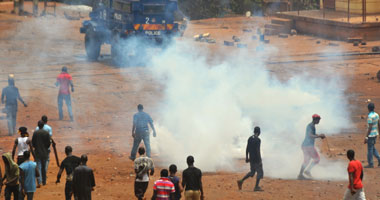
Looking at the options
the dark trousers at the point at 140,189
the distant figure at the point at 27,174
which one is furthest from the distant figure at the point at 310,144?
the distant figure at the point at 27,174

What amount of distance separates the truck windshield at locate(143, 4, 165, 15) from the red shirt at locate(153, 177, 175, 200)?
555 inches

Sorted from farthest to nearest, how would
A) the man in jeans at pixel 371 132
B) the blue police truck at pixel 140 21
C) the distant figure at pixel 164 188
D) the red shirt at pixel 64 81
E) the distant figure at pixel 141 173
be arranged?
1. the blue police truck at pixel 140 21
2. the red shirt at pixel 64 81
3. the man in jeans at pixel 371 132
4. the distant figure at pixel 141 173
5. the distant figure at pixel 164 188

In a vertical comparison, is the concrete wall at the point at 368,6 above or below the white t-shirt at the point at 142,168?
above

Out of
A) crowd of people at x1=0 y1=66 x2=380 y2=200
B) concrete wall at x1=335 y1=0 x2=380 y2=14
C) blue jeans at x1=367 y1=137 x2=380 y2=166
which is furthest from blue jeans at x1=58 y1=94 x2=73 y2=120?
concrete wall at x1=335 y1=0 x2=380 y2=14

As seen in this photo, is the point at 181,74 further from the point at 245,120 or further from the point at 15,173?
the point at 15,173

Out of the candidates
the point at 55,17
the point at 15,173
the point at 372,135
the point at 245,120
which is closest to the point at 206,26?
the point at 55,17

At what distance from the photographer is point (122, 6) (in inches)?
910

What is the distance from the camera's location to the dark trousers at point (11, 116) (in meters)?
15.8

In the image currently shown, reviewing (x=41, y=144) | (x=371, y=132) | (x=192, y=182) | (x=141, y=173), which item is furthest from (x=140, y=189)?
(x=371, y=132)

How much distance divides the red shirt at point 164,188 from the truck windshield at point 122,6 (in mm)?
14143

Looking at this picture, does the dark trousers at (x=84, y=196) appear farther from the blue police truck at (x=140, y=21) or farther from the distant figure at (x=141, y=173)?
the blue police truck at (x=140, y=21)

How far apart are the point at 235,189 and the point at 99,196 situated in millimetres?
2233

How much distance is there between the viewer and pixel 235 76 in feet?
67.5

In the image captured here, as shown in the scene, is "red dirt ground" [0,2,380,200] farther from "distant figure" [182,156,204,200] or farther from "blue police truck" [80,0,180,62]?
"distant figure" [182,156,204,200]
